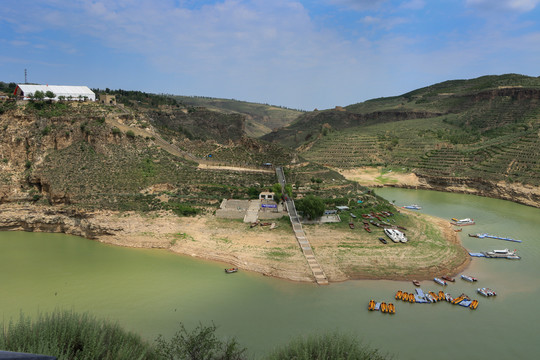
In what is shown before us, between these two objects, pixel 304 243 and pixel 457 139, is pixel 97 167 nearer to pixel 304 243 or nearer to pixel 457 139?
pixel 304 243

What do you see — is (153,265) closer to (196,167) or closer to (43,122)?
(196,167)

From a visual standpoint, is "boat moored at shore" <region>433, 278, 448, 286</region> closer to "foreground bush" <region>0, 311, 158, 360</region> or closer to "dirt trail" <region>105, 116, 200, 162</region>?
"foreground bush" <region>0, 311, 158, 360</region>

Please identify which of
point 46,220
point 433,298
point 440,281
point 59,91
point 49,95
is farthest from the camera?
point 59,91

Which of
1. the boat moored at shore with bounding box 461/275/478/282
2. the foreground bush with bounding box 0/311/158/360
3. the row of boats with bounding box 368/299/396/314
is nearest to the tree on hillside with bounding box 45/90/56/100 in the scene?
the foreground bush with bounding box 0/311/158/360

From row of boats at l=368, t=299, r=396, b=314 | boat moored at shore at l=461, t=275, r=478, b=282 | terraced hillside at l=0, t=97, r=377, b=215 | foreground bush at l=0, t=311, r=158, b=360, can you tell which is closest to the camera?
foreground bush at l=0, t=311, r=158, b=360

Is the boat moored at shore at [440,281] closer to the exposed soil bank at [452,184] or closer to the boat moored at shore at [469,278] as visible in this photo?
the boat moored at shore at [469,278]

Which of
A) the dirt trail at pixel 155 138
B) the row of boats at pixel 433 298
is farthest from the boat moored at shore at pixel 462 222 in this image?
the dirt trail at pixel 155 138

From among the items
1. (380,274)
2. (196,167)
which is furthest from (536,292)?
(196,167)

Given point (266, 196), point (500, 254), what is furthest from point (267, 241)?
point (500, 254)
